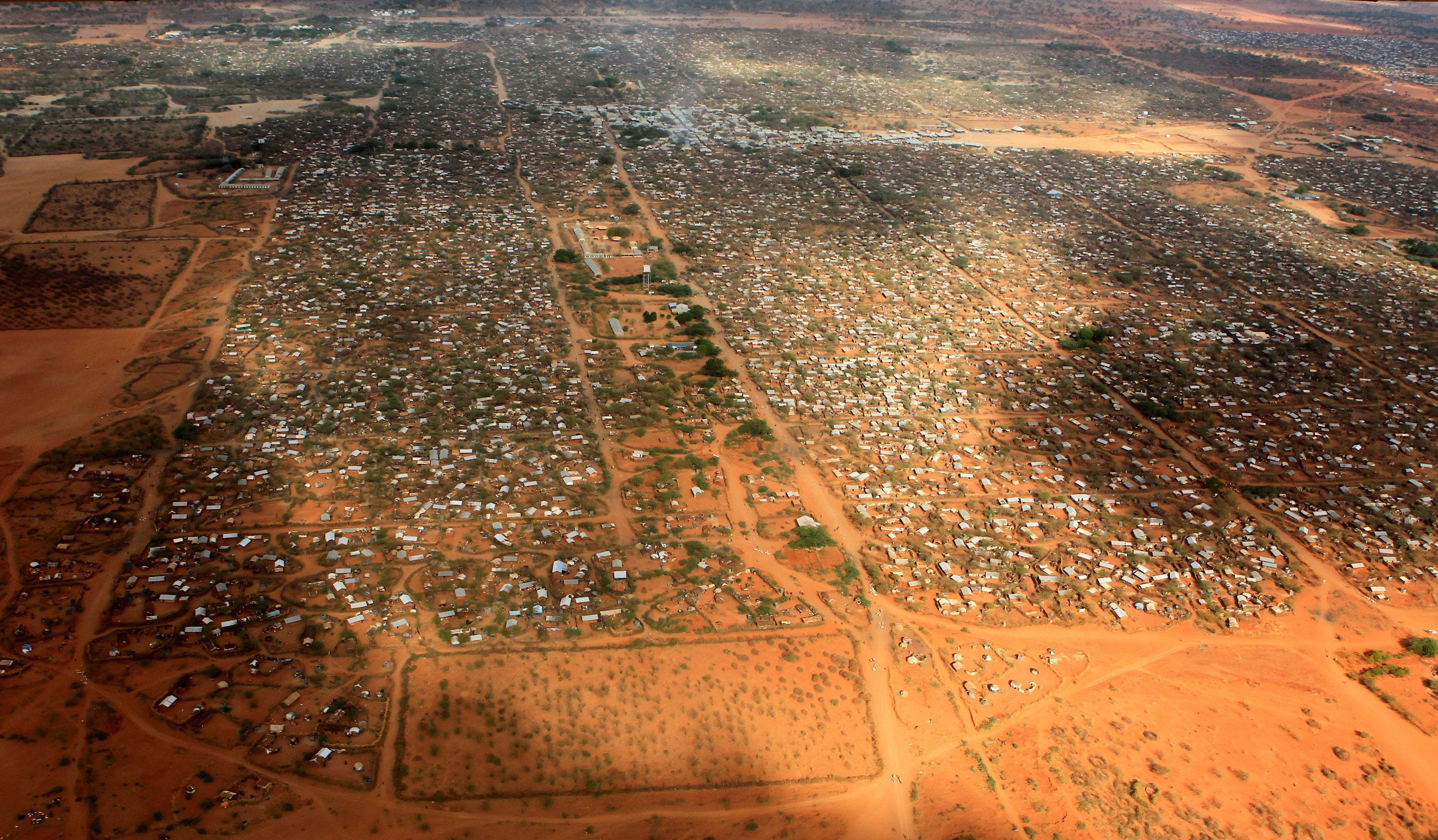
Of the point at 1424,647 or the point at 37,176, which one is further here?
the point at 37,176

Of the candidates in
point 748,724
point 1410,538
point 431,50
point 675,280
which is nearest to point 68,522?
point 748,724

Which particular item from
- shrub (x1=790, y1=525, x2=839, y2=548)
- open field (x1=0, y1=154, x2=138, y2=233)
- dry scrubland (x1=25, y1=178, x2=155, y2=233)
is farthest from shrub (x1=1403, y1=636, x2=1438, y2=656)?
open field (x1=0, y1=154, x2=138, y2=233)

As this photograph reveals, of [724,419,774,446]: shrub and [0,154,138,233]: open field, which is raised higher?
[0,154,138,233]: open field

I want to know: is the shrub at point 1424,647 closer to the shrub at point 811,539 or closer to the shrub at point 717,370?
the shrub at point 811,539

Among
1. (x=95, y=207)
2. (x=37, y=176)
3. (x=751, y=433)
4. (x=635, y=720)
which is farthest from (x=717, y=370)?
(x=37, y=176)

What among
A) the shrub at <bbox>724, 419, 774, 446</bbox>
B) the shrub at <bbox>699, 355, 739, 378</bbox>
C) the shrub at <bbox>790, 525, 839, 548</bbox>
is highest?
the shrub at <bbox>699, 355, 739, 378</bbox>

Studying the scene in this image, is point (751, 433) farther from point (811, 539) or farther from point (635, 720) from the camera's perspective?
point (635, 720)

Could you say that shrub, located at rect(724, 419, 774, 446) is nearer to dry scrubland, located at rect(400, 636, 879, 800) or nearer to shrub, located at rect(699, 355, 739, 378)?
shrub, located at rect(699, 355, 739, 378)

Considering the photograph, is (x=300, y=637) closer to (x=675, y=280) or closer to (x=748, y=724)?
(x=748, y=724)

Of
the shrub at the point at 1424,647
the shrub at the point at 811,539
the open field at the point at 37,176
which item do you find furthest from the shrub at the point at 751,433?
the open field at the point at 37,176
